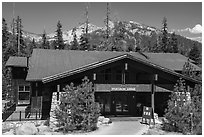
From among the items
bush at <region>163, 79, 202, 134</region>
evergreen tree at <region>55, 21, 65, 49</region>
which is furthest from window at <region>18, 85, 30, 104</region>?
evergreen tree at <region>55, 21, 65, 49</region>

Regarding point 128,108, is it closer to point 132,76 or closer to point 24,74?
point 132,76

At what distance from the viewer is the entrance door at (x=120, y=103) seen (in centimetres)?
1984

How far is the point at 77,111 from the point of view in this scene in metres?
14.3

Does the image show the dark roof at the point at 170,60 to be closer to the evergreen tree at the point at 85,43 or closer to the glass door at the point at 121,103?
the glass door at the point at 121,103

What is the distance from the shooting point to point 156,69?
18797 millimetres

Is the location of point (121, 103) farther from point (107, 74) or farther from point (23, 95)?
point (23, 95)

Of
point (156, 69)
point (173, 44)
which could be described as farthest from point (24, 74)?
point (173, 44)

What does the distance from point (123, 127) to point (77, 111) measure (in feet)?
11.4

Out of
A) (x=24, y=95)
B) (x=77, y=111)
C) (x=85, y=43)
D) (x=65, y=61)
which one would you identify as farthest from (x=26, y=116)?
(x=85, y=43)

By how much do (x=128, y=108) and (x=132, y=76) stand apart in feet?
8.30

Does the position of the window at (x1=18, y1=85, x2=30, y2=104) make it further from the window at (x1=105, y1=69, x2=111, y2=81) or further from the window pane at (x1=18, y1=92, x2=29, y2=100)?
the window at (x1=105, y1=69, x2=111, y2=81)

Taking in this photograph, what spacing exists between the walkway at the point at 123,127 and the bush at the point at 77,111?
29.5 inches

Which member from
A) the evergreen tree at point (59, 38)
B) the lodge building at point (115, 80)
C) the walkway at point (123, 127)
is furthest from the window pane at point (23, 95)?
the evergreen tree at point (59, 38)

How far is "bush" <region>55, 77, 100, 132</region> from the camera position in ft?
46.8
